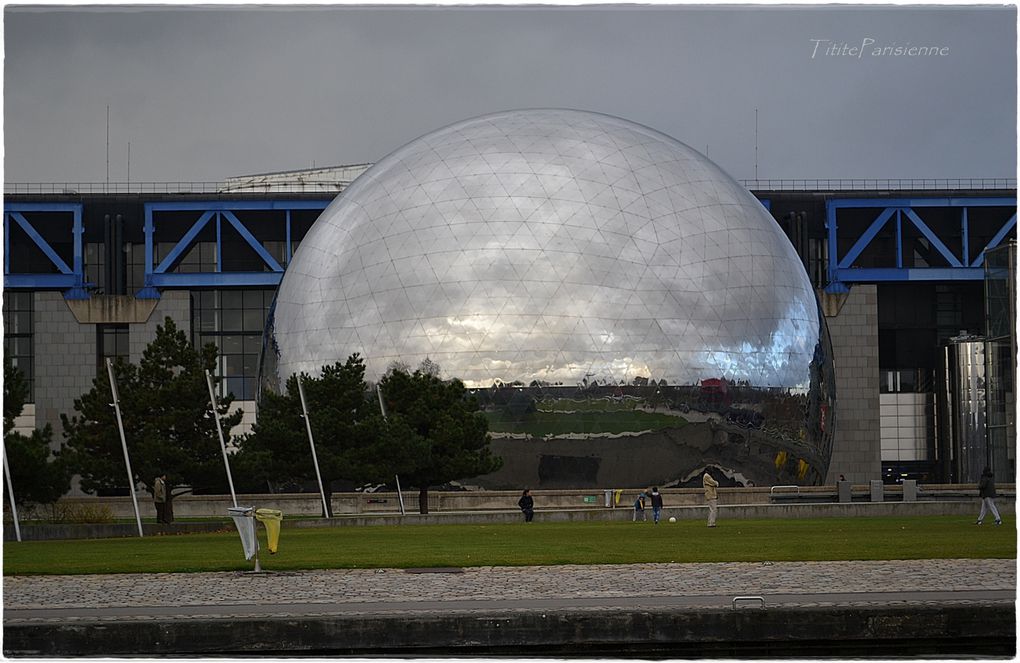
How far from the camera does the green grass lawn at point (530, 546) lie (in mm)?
19188

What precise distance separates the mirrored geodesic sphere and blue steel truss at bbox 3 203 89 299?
17130mm

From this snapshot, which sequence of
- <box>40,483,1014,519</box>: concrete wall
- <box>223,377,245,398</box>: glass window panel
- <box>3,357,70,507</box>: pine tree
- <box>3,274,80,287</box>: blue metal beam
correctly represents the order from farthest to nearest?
<box>223,377,245,398</box>: glass window panel
<box>3,274,80,287</box>: blue metal beam
<box>40,483,1014,519</box>: concrete wall
<box>3,357,70,507</box>: pine tree

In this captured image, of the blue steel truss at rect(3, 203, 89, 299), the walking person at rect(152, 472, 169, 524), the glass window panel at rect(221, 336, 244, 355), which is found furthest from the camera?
the glass window panel at rect(221, 336, 244, 355)

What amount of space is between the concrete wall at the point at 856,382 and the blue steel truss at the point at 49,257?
83.1 feet

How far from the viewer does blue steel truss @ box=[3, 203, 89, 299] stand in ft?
185

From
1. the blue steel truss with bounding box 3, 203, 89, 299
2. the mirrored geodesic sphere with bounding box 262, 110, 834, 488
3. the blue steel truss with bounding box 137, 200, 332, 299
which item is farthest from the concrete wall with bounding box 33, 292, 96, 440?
the mirrored geodesic sphere with bounding box 262, 110, 834, 488

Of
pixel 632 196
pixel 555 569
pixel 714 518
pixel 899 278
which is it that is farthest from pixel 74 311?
pixel 555 569

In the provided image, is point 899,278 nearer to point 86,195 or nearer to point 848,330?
point 848,330

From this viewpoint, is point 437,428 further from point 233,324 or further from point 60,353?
point 233,324

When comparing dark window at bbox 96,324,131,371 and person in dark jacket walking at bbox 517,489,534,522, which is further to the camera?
dark window at bbox 96,324,131,371

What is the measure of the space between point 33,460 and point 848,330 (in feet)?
115

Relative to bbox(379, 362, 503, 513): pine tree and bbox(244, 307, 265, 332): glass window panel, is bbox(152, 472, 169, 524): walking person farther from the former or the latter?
bbox(244, 307, 265, 332): glass window panel

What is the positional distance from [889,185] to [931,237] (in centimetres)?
359

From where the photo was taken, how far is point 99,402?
30.7 m
